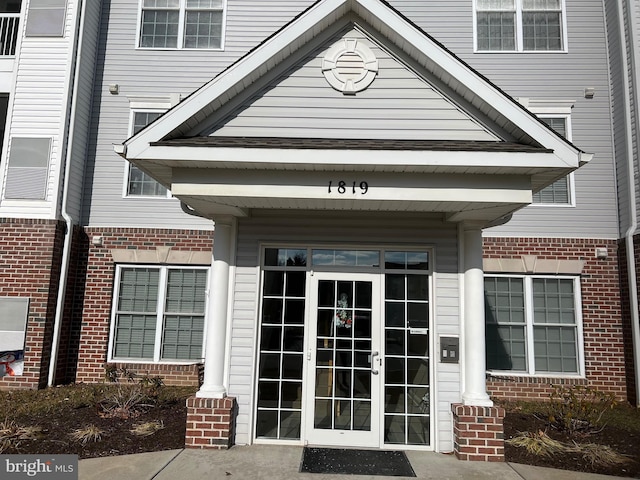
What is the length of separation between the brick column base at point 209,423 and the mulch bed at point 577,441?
3.65 metres

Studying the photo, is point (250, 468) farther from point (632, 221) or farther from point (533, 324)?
point (632, 221)

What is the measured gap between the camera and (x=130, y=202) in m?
9.91

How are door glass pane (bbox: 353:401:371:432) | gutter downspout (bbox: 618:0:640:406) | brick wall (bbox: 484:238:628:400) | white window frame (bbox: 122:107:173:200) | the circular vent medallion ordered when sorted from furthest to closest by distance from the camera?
white window frame (bbox: 122:107:173:200)
brick wall (bbox: 484:238:628:400)
gutter downspout (bbox: 618:0:640:406)
door glass pane (bbox: 353:401:371:432)
the circular vent medallion

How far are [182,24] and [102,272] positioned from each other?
20.1 ft

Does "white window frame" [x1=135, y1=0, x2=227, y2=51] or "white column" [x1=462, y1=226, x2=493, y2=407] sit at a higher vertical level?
"white window frame" [x1=135, y1=0, x2=227, y2=51]

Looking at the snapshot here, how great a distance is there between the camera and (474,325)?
231 inches

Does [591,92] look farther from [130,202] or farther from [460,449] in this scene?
[130,202]

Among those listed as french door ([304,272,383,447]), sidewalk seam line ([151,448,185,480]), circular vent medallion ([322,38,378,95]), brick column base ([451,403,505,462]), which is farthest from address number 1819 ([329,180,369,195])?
sidewalk seam line ([151,448,185,480])

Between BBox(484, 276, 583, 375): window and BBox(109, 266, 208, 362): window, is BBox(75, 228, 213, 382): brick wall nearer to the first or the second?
BBox(109, 266, 208, 362): window

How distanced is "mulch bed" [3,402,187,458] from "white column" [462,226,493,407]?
3969 mm

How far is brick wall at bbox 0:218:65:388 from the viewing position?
8711 millimetres

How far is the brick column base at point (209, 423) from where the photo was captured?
5.71 meters

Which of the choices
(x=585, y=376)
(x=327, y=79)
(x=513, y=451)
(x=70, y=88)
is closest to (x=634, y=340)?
(x=585, y=376)

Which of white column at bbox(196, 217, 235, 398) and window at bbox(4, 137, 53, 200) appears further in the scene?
window at bbox(4, 137, 53, 200)
